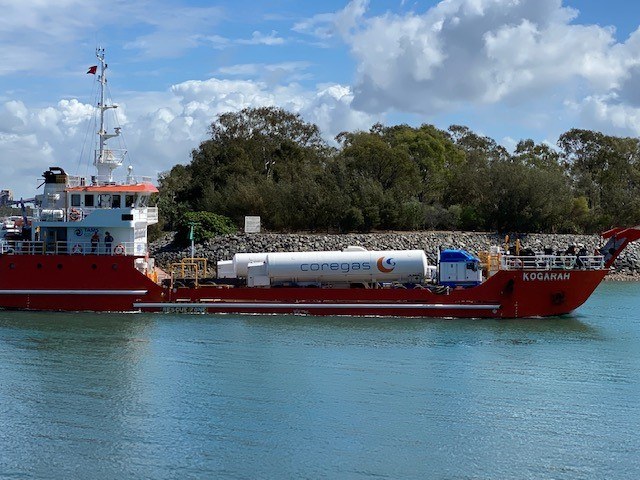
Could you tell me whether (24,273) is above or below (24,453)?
above

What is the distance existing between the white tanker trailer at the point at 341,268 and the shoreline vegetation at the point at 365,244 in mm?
16040

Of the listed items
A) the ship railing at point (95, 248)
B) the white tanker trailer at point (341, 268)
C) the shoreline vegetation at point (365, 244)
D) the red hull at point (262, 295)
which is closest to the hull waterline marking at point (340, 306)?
the red hull at point (262, 295)

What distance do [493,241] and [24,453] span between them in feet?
127

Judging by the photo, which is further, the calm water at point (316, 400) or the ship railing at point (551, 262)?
the ship railing at point (551, 262)

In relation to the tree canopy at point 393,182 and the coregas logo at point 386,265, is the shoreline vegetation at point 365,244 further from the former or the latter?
the coregas logo at point 386,265

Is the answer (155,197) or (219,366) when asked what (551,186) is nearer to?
(155,197)

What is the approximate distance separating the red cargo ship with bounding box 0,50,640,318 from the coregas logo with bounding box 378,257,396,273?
0.12 feet

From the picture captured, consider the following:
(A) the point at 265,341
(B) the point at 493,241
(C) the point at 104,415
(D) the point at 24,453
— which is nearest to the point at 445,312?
(A) the point at 265,341

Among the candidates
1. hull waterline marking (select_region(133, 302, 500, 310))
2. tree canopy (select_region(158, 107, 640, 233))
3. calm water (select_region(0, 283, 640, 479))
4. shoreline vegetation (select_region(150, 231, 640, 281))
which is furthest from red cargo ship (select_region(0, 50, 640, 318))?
tree canopy (select_region(158, 107, 640, 233))

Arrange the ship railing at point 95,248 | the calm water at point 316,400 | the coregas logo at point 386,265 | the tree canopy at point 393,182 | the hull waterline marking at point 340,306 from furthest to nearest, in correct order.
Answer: the tree canopy at point 393,182 → the ship railing at point 95,248 → the coregas logo at point 386,265 → the hull waterline marking at point 340,306 → the calm water at point 316,400

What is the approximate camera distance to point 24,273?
30.8 meters

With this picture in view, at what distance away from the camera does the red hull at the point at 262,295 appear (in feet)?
98.3

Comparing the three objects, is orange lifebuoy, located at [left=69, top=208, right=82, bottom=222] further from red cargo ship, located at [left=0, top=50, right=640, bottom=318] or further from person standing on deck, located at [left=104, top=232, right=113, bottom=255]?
person standing on deck, located at [left=104, top=232, right=113, bottom=255]

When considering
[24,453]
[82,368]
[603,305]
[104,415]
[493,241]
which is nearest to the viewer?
[24,453]
